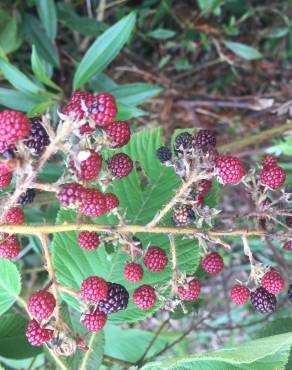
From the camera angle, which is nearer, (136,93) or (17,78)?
(17,78)

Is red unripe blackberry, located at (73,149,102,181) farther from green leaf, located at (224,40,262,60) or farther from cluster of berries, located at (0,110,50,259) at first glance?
green leaf, located at (224,40,262,60)

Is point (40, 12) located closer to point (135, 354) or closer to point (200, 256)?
point (200, 256)

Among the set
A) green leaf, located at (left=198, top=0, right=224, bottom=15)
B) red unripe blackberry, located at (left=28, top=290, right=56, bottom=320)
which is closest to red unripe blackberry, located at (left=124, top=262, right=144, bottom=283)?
red unripe blackberry, located at (left=28, top=290, right=56, bottom=320)

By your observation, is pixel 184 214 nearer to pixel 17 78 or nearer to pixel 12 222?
pixel 12 222

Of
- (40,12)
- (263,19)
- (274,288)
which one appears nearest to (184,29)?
(263,19)

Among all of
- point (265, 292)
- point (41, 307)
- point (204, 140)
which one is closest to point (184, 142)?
point (204, 140)

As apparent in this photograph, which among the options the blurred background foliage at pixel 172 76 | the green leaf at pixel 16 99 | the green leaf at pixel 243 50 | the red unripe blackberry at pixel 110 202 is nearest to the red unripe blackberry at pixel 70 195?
the red unripe blackberry at pixel 110 202
